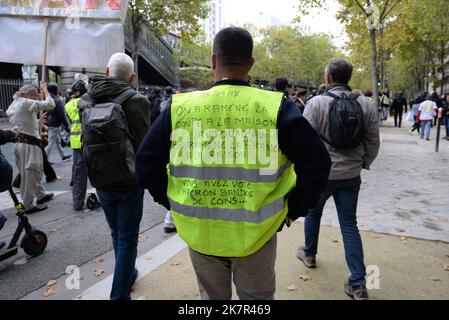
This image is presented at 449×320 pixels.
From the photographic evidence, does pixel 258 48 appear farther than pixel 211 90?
Yes

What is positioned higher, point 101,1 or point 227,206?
point 101,1

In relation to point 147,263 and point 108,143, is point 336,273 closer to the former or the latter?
point 147,263

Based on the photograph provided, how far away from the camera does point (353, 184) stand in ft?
10.5

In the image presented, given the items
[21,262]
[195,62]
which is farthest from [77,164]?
[195,62]

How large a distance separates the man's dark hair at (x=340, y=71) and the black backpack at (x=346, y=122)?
19 cm

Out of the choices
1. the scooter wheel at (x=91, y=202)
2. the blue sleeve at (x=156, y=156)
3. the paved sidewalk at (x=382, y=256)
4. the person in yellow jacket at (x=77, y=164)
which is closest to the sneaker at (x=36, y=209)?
the person in yellow jacket at (x=77, y=164)

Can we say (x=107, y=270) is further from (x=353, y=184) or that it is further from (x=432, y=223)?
(x=432, y=223)

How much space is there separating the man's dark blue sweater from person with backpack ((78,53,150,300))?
89 cm

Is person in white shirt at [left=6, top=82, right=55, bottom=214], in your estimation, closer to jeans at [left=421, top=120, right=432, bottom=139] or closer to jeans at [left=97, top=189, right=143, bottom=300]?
jeans at [left=97, top=189, right=143, bottom=300]

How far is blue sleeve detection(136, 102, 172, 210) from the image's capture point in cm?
188

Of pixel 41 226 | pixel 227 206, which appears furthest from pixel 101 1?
pixel 227 206

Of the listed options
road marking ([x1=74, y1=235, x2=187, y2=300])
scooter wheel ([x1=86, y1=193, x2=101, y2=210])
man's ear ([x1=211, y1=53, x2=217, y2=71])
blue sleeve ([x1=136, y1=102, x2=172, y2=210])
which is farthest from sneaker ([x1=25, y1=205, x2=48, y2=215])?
man's ear ([x1=211, y1=53, x2=217, y2=71])
